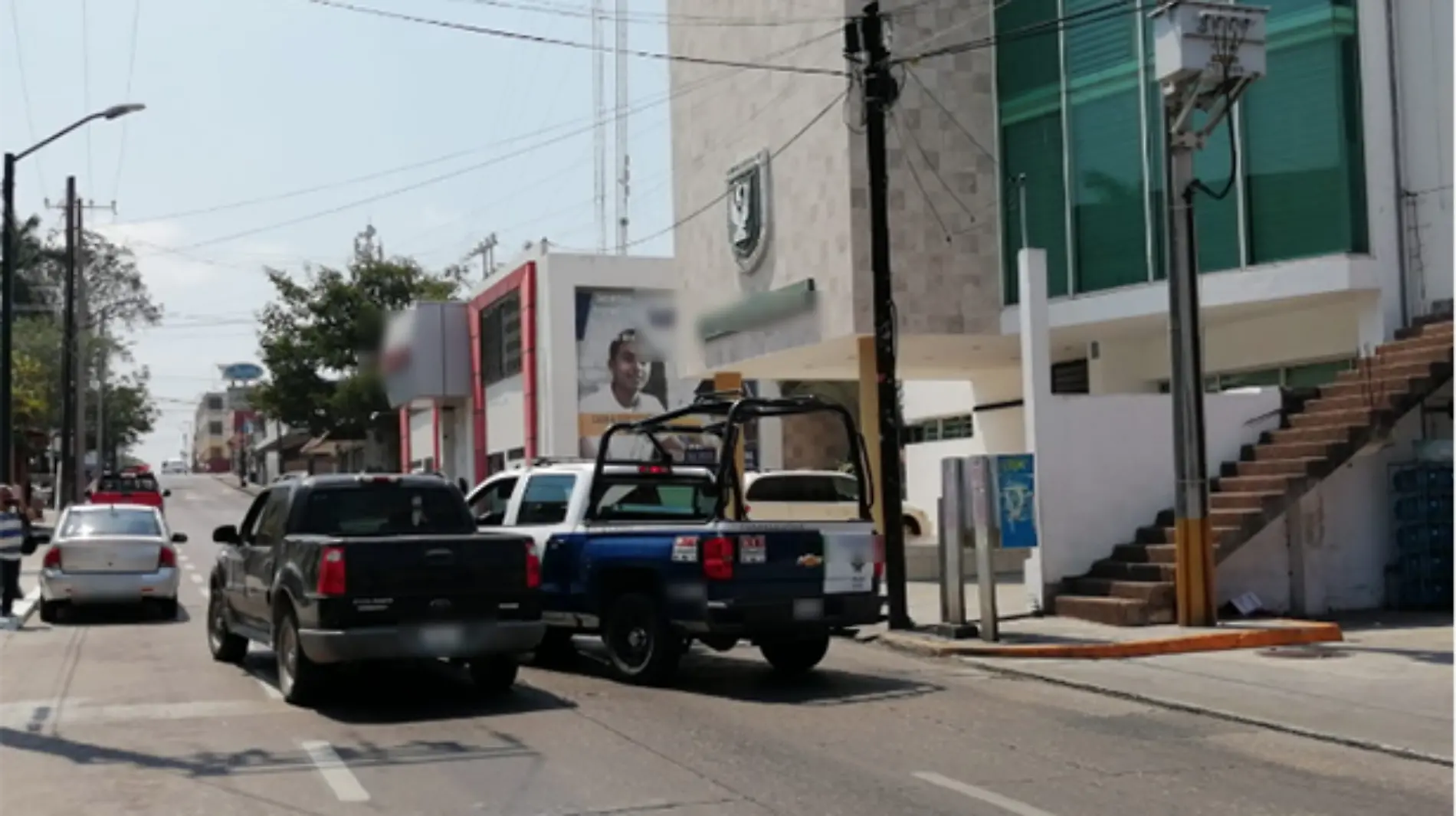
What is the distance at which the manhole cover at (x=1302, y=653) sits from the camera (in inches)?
558

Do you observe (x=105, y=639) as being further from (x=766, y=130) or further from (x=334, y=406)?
(x=334, y=406)

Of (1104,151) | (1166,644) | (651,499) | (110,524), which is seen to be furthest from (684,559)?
(1104,151)

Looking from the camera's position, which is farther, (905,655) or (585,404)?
(585,404)

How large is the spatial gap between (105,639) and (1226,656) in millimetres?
12137

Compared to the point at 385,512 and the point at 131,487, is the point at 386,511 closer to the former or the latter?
the point at 385,512

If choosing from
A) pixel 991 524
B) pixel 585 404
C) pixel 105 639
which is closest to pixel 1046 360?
pixel 991 524

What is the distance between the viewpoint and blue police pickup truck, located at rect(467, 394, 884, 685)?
40.4 feet

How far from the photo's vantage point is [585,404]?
41.3 m

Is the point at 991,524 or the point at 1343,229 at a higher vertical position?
the point at 1343,229

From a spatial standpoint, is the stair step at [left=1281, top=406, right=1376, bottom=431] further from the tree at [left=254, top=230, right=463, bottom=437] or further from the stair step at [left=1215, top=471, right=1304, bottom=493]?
the tree at [left=254, top=230, right=463, bottom=437]

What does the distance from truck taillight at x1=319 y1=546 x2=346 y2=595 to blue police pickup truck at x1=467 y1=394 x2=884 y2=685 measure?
8.64ft

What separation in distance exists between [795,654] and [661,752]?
4.00 meters

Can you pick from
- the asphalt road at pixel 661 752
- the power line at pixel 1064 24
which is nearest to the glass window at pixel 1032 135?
the power line at pixel 1064 24

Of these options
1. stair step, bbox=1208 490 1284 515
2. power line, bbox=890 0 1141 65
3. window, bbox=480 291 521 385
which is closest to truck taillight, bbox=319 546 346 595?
stair step, bbox=1208 490 1284 515
